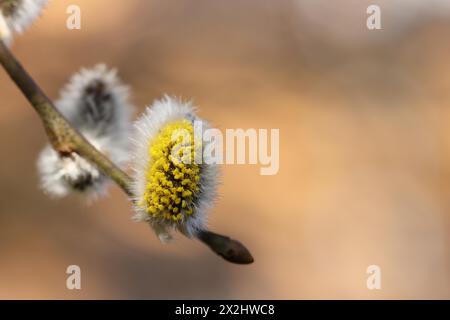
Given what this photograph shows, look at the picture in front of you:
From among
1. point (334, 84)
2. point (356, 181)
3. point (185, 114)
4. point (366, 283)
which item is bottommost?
point (185, 114)

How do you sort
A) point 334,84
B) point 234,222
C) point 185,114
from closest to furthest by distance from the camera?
point 185,114 < point 234,222 < point 334,84

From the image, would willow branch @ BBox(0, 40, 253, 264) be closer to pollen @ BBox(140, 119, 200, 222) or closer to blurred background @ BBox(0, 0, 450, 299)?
pollen @ BBox(140, 119, 200, 222)

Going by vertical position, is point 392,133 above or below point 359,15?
below

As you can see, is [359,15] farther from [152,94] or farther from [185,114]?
[185,114]

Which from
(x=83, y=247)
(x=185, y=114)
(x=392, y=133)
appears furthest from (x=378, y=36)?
(x=185, y=114)

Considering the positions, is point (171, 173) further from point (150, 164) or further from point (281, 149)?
point (281, 149)

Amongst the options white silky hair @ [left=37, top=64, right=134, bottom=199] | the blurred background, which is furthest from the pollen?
the blurred background

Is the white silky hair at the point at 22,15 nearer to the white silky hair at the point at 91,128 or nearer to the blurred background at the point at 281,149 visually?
the white silky hair at the point at 91,128
